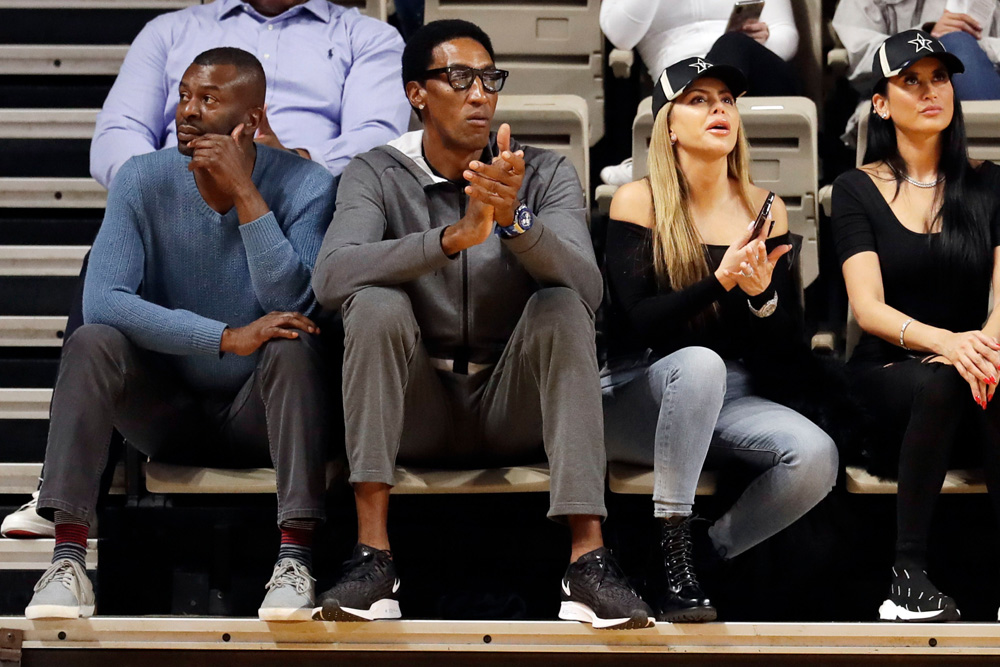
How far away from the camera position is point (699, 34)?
9.61 ft

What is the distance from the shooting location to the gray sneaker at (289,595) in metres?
1.78

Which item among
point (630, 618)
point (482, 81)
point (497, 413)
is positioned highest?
point (482, 81)

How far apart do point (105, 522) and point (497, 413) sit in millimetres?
786

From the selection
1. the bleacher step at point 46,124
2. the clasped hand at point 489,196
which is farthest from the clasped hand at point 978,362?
the bleacher step at point 46,124

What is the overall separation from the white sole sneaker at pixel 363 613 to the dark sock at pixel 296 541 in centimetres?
11

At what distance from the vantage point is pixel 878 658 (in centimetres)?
185

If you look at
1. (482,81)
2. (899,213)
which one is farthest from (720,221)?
(482,81)

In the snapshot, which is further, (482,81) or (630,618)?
(482,81)

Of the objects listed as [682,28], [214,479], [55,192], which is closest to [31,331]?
[55,192]

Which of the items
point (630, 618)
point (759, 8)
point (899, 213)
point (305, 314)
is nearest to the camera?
point (630, 618)

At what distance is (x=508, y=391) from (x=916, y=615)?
73 cm

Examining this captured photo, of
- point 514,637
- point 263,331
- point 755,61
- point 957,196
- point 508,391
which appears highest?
point 755,61

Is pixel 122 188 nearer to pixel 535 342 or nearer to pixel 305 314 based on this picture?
pixel 305 314

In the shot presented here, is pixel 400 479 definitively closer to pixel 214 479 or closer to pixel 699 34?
pixel 214 479
